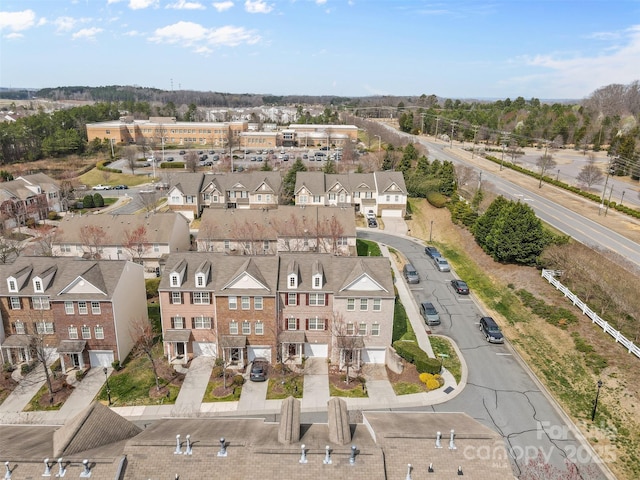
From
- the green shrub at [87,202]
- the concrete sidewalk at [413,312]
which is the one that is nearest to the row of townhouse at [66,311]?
the concrete sidewalk at [413,312]

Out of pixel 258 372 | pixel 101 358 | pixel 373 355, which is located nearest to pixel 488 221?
pixel 373 355

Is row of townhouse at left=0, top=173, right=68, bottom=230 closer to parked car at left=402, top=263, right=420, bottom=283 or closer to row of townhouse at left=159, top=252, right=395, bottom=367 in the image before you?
row of townhouse at left=159, top=252, right=395, bottom=367

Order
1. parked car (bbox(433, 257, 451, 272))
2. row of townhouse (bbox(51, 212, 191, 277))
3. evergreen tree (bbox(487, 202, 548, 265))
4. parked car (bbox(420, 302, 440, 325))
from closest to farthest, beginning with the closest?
parked car (bbox(420, 302, 440, 325)), evergreen tree (bbox(487, 202, 548, 265)), row of townhouse (bbox(51, 212, 191, 277)), parked car (bbox(433, 257, 451, 272))

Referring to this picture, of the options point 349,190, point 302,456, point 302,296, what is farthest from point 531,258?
point 302,456

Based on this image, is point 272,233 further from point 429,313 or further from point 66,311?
point 66,311

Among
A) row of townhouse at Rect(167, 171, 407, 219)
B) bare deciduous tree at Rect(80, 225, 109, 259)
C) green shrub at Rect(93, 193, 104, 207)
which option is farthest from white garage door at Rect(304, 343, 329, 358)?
green shrub at Rect(93, 193, 104, 207)
